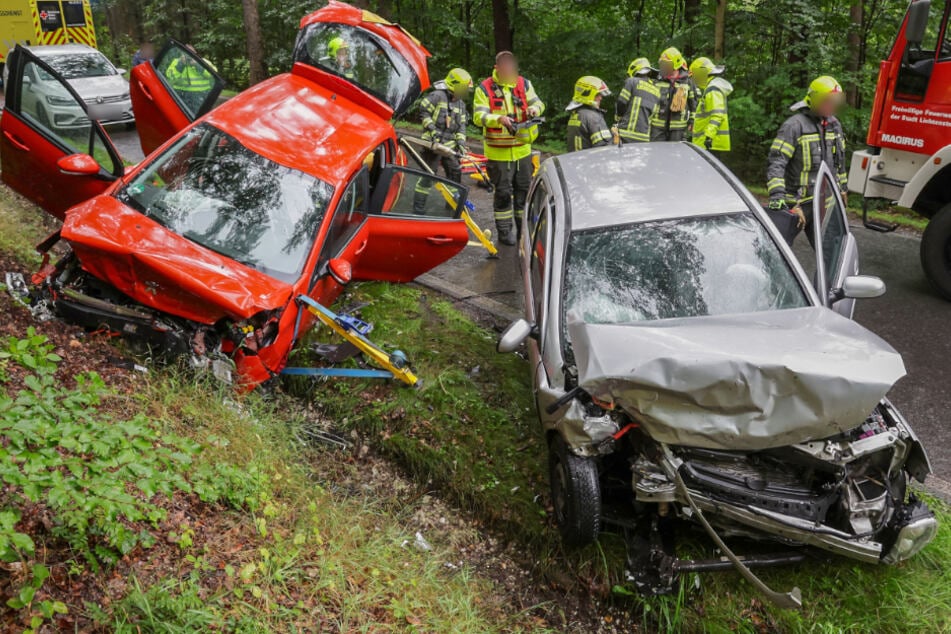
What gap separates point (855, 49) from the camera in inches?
469

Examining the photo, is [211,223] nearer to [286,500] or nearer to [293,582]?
[286,500]

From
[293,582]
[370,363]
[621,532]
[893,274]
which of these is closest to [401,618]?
[293,582]

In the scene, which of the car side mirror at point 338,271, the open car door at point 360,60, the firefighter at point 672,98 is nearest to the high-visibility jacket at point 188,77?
the open car door at point 360,60

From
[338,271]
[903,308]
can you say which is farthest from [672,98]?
[338,271]

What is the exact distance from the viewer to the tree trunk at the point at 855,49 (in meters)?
11.5

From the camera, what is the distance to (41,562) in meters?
2.94

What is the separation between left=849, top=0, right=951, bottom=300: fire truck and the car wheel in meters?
4.77

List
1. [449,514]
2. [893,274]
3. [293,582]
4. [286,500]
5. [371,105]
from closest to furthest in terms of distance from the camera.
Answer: [293,582], [286,500], [449,514], [371,105], [893,274]

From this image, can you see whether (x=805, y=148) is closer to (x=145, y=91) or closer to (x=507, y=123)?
(x=507, y=123)

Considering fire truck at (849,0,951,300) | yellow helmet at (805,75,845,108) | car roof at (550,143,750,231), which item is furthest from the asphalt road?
car roof at (550,143,750,231)

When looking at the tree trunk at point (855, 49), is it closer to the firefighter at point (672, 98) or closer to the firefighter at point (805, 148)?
the firefighter at point (672, 98)

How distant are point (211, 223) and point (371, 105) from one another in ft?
7.24

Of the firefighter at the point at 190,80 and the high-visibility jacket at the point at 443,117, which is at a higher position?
the firefighter at the point at 190,80

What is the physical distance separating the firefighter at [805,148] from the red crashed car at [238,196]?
2783 millimetres
